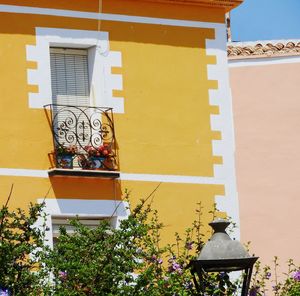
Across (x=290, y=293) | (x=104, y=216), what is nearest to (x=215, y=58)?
(x=104, y=216)

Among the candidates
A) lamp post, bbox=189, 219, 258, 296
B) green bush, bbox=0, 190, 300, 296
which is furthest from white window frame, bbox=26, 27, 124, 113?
lamp post, bbox=189, 219, 258, 296

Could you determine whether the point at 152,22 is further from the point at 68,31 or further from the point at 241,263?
the point at 241,263

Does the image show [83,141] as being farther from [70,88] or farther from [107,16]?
[107,16]

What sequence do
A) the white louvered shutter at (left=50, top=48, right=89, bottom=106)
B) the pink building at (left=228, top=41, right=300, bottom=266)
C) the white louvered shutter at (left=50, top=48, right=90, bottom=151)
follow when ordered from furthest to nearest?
the pink building at (left=228, top=41, right=300, bottom=266)
the white louvered shutter at (left=50, top=48, right=89, bottom=106)
the white louvered shutter at (left=50, top=48, right=90, bottom=151)

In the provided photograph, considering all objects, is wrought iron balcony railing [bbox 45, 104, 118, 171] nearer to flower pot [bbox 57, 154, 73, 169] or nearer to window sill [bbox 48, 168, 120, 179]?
flower pot [bbox 57, 154, 73, 169]

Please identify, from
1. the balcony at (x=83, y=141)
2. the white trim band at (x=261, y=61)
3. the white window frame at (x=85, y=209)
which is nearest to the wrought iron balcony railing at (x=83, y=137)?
the balcony at (x=83, y=141)

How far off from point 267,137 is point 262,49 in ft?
4.88

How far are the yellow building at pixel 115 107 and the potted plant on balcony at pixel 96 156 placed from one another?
0.04 feet

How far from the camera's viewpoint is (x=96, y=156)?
2470cm

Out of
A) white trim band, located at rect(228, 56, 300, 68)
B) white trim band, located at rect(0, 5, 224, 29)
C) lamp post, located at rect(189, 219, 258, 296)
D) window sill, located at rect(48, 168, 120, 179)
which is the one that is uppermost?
white trim band, located at rect(228, 56, 300, 68)

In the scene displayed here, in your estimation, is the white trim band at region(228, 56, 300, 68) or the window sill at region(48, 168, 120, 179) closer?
the window sill at region(48, 168, 120, 179)

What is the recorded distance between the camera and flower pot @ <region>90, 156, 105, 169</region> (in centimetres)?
2470

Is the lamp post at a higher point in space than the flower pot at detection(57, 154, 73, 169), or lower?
lower

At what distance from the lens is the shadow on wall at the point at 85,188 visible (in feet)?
80.0
